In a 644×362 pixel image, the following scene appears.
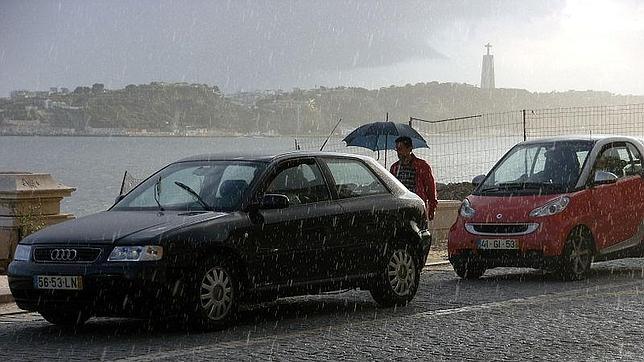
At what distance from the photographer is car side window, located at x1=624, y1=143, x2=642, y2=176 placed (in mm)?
16047

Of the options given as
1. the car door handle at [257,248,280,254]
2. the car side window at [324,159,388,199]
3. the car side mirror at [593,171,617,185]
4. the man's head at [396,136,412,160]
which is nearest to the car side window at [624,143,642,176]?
the car side mirror at [593,171,617,185]

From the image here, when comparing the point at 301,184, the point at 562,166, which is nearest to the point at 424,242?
the point at 301,184

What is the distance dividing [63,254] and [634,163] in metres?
8.35

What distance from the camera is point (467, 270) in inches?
609

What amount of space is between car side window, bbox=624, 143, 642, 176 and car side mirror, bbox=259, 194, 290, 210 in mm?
6513

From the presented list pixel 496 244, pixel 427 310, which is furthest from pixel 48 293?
pixel 496 244

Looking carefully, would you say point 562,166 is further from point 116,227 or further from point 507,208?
point 116,227

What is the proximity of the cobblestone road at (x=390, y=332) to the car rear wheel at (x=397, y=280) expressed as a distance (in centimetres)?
13

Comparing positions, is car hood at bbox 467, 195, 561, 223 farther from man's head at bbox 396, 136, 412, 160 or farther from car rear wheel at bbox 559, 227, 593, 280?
man's head at bbox 396, 136, 412, 160

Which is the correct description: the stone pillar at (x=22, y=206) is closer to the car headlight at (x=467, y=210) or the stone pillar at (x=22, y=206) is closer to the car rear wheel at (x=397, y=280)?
the car headlight at (x=467, y=210)

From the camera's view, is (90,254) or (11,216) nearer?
(90,254)

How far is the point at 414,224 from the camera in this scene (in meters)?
12.5

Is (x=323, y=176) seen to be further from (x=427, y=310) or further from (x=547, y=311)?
(x=547, y=311)

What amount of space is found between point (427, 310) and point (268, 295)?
5.79 feet
